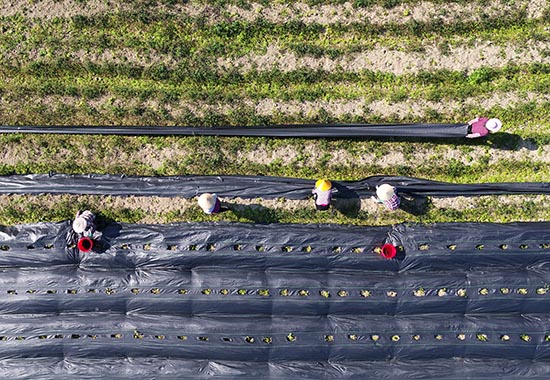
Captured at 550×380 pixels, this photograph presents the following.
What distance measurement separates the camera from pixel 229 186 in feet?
30.4

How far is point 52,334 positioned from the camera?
344 inches

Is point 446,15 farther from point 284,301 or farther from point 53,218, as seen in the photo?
point 53,218

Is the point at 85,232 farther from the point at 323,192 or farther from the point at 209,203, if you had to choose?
the point at 323,192

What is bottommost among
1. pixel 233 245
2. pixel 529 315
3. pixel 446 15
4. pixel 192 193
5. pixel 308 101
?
pixel 529 315

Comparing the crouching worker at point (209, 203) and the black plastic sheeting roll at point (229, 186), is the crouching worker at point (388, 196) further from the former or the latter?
the crouching worker at point (209, 203)

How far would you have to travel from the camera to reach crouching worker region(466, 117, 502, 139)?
354 inches

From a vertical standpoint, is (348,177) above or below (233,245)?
above

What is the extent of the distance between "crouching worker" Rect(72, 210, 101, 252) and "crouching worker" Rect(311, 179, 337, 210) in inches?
168

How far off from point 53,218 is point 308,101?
18.6 ft

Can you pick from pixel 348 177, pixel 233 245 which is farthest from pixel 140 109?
pixel 348 177

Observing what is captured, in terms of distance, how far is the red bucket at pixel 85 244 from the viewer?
8648 mm

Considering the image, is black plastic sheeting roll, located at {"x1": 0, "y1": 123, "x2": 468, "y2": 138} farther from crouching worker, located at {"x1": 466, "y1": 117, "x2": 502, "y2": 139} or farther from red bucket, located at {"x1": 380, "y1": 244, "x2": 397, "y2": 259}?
red bucket, located at {"x1": 380, "y1": 244, "x2": 397, "y2": 259}

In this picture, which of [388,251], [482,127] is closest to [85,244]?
[388,251]

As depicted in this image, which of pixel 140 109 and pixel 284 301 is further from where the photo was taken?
pixel 140 109
